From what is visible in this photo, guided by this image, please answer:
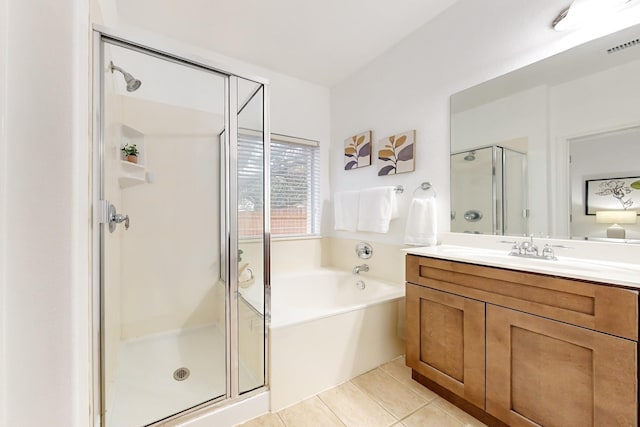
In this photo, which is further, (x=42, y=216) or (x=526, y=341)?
(x=526, y=341)

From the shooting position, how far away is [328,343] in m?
1.56

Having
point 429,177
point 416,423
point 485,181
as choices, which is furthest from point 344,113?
point 416,423

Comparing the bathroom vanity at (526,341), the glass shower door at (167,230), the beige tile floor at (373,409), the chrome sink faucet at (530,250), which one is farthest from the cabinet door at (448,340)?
the glass shower door at (167,230)

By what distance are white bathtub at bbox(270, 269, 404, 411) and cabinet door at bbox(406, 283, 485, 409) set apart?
0.26 meters

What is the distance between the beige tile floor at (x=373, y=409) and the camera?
1305 millimetres

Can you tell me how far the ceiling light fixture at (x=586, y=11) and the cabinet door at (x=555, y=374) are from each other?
1.45 meters

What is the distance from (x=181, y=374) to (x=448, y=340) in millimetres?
1592

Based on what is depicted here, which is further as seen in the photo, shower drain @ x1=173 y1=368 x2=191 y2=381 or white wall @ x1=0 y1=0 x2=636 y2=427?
shower drain @ x1=173 y1=368 x2=191 y2=381

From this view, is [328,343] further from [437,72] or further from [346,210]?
[437,72]

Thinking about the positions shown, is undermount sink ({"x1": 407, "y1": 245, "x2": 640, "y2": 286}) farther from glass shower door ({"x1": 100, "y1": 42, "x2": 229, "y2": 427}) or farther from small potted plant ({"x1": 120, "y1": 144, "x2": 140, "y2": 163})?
small potted plant ({"x1": 120, "y1": 144, "x2": 140, "y2": 163})

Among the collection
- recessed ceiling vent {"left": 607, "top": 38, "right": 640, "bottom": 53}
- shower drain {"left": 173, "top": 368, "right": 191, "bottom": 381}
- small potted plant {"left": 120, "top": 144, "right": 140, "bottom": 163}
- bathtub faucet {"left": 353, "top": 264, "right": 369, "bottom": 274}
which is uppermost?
recessed ceiling vent {"left": 607, "top": 38, "right": 640, "bottom": 53}

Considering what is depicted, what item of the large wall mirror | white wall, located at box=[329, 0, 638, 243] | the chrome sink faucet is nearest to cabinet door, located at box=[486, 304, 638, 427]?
the chrome sink faucet

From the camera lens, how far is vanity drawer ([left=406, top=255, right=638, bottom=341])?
0.87 meters

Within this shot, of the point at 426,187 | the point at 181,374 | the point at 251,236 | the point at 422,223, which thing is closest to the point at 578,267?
the point at 422,223
